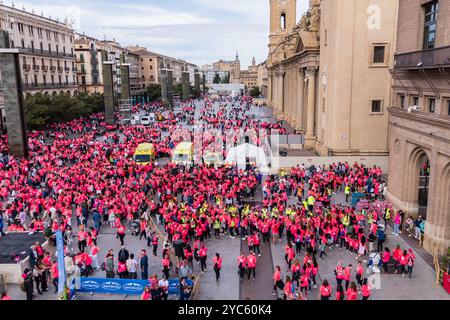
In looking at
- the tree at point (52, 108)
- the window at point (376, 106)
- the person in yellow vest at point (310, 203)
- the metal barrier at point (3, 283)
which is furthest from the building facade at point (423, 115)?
the tree at point (52, 108)

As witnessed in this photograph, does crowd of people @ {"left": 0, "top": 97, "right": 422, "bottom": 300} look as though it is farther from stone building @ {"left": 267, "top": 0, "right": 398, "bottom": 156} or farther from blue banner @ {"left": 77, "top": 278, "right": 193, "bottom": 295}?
stone building @ {"left": 267, "top": 0, "right": 398, "bottom": 156}

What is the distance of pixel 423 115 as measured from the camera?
18297 millimetres

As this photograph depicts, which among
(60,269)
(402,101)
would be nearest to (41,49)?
(402,101)

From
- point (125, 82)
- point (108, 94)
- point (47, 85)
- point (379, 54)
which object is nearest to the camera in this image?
point (379, 54)

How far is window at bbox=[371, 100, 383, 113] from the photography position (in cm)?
3303

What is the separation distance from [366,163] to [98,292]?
79.7 feet

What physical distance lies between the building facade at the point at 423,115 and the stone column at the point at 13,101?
2957 centimetres

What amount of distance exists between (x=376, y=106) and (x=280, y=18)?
67157 millimetres

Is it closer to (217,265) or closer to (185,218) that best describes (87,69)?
(185,218)

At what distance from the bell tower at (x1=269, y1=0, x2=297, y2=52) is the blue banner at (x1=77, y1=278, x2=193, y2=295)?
83575 millimetres

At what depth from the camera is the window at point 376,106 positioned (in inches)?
1300
